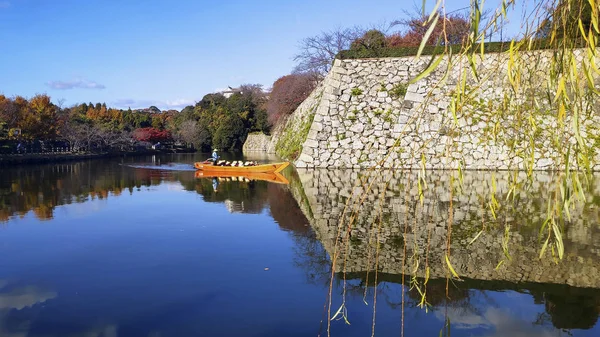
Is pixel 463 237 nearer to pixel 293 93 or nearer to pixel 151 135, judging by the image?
pixel 293 93

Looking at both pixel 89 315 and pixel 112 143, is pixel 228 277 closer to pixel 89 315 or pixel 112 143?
pixel 89 315

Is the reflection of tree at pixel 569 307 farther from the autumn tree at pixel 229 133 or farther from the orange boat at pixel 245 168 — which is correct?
the autumn tree at pixel 229 133

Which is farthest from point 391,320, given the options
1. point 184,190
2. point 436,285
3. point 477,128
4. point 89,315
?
point 477,128

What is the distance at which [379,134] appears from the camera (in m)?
18.8

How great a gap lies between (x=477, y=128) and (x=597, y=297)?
13913mm

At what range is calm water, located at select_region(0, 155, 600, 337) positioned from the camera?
389cm

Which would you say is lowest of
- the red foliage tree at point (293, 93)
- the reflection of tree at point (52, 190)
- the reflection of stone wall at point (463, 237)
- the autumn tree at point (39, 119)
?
the reflection of tree at point (52, 190)

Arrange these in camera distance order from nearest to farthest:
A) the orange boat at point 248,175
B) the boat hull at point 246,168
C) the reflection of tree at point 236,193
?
1. the reflection of tree at point 236,193
2. the orange boat at point 248,175
3. the boat hull at point 246,168

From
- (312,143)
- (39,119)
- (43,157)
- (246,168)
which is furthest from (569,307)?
(39,119)

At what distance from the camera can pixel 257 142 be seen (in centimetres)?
4606

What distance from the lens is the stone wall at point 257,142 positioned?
44778 mm

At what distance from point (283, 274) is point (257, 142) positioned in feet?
135

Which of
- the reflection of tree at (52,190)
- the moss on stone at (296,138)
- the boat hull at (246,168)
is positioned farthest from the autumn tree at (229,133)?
the reflection of tree at (52,190)

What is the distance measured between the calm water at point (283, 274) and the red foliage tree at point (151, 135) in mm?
35922
